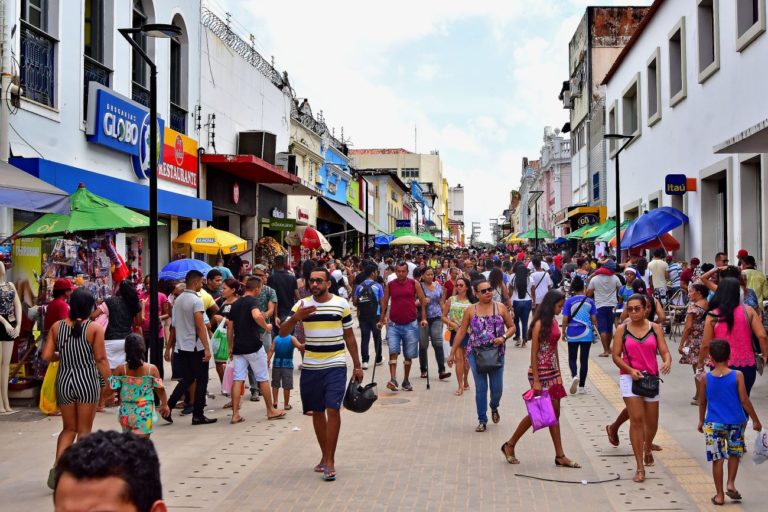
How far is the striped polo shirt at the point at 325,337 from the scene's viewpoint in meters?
7.21

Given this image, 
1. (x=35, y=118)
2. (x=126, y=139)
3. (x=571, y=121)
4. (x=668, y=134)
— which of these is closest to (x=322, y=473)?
(x=35, y=118)

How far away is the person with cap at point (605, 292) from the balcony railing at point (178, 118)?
10.8 metres

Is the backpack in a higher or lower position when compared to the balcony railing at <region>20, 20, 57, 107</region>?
lower

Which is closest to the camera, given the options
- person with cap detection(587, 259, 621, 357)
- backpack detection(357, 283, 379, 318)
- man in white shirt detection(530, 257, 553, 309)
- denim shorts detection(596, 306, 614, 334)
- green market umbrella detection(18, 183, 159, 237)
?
green market umbrella detection(18, 183, 159, 237)

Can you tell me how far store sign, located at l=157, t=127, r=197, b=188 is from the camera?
1839cm

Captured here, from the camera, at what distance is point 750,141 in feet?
34.5

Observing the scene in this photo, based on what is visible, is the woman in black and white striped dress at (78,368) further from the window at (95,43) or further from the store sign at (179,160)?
the store sign at (179,160)

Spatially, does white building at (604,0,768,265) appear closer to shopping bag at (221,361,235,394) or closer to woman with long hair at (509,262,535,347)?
woman with long hair at (509,262,535,347)

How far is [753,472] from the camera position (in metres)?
6.95

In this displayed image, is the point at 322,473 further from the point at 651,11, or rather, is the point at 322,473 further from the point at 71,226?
the point at 651,11

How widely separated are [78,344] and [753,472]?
19.0ft

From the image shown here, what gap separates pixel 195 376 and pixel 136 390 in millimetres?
3018

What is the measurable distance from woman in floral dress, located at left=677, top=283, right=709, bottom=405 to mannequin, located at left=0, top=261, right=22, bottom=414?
25.8 ft

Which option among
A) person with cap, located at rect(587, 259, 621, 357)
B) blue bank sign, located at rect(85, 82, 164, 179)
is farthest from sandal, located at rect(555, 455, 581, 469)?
blue bank sign, located at rect(85, 82, 164, 179)
